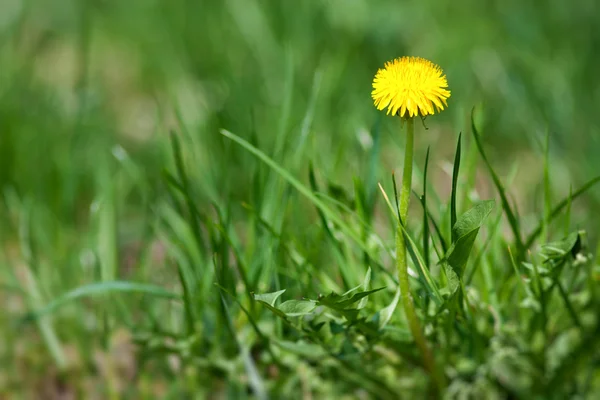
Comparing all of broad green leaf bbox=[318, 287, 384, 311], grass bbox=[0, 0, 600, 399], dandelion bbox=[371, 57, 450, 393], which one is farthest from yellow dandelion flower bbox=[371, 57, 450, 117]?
broad green leaf bbox=[318, 287, 384, 311]

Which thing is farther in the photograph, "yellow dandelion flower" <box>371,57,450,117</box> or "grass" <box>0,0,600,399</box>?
"grass" <box>0,0,600,399</box>

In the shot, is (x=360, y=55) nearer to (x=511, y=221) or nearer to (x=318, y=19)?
(x=318, y=19)

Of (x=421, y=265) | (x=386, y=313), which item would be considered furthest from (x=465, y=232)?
(x=386, y=313)

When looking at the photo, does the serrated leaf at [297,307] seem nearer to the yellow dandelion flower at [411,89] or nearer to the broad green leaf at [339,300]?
the broad green leaf at [339,300]

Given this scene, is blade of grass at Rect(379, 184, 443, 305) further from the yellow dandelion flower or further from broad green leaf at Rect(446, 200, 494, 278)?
the yellow dandelion flower

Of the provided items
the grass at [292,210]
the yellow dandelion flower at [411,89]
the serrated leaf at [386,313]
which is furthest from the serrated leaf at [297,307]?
the yellow dandelion flower at [411,89]

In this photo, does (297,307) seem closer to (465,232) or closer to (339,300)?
(339,300)

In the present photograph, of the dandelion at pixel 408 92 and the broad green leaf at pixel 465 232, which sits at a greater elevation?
the dandelion at pixel 408 92
